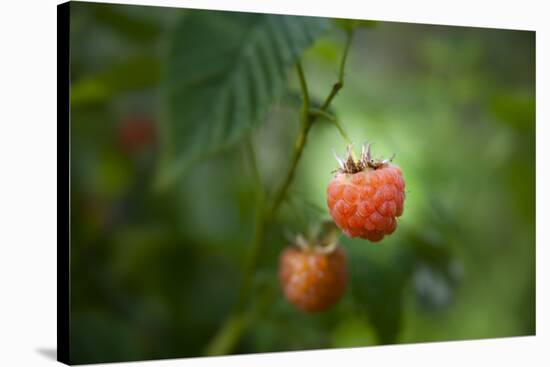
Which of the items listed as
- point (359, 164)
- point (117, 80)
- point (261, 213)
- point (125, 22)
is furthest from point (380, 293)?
point (125, 22)

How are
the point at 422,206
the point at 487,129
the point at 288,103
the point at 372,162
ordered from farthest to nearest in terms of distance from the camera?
1. the point at 487,129
2. the point at 422,206
3. the point at 288,103
4. the point at 372,162

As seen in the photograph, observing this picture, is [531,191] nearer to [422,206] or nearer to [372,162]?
[422,206]

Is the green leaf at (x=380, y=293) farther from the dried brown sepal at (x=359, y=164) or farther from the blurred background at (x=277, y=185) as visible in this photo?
the dried brown sepal at (x=359, y=164)

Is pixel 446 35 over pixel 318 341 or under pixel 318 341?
over

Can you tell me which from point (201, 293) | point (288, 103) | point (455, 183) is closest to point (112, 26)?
point (288, 103)

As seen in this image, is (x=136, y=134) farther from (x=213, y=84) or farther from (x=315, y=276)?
(x=315, y=276)

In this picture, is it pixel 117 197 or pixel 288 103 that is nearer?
pixel 288 103

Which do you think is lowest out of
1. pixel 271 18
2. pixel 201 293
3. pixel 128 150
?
pixel 201 293
